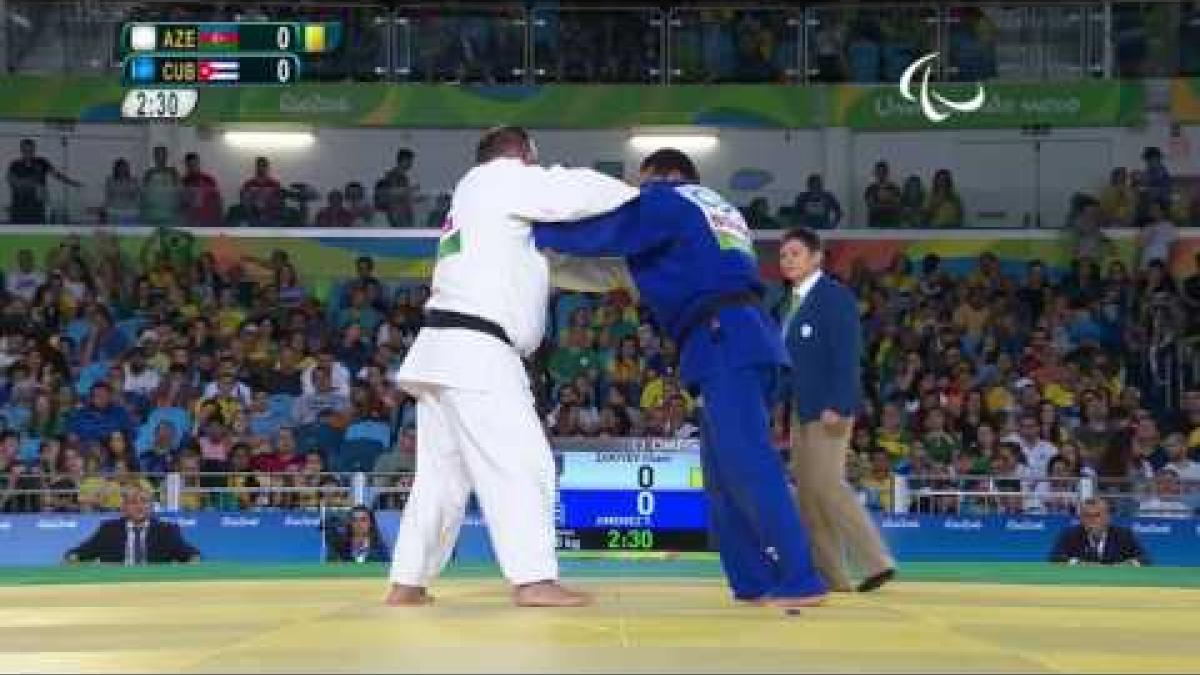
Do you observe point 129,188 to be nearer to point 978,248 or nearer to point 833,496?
point 978,248

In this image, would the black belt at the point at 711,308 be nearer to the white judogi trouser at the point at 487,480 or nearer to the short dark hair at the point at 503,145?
the white judogi trouser at the point at 487,480

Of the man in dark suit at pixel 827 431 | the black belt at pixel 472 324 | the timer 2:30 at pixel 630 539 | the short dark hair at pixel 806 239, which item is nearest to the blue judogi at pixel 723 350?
the black belt at pixel 472 324

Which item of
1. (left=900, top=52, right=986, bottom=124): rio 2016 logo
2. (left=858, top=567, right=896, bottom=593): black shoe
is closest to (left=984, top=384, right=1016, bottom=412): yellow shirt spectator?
(left=900, top=52, right=986, bottom=124): rio 2016 logo

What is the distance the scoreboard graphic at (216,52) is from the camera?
2331 centimetres

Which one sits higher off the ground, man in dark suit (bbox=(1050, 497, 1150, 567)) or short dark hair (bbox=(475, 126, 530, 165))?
short dark hair (bbox=(475, 126, 530, 165))

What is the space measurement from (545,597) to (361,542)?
9162 millimetres

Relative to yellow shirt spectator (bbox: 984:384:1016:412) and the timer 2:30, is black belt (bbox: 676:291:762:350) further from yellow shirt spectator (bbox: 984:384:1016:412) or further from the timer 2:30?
yellow shirt spectator (bbox: 984:384:1016:412)

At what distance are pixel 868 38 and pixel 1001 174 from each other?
2.76m

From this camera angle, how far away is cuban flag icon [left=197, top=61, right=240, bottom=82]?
914 inches

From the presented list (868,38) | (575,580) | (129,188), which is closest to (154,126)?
(129,188)

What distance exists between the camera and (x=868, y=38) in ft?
95.9

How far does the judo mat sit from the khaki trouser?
329mm

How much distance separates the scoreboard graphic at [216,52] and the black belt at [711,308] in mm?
14703

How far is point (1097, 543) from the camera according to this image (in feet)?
57.5
